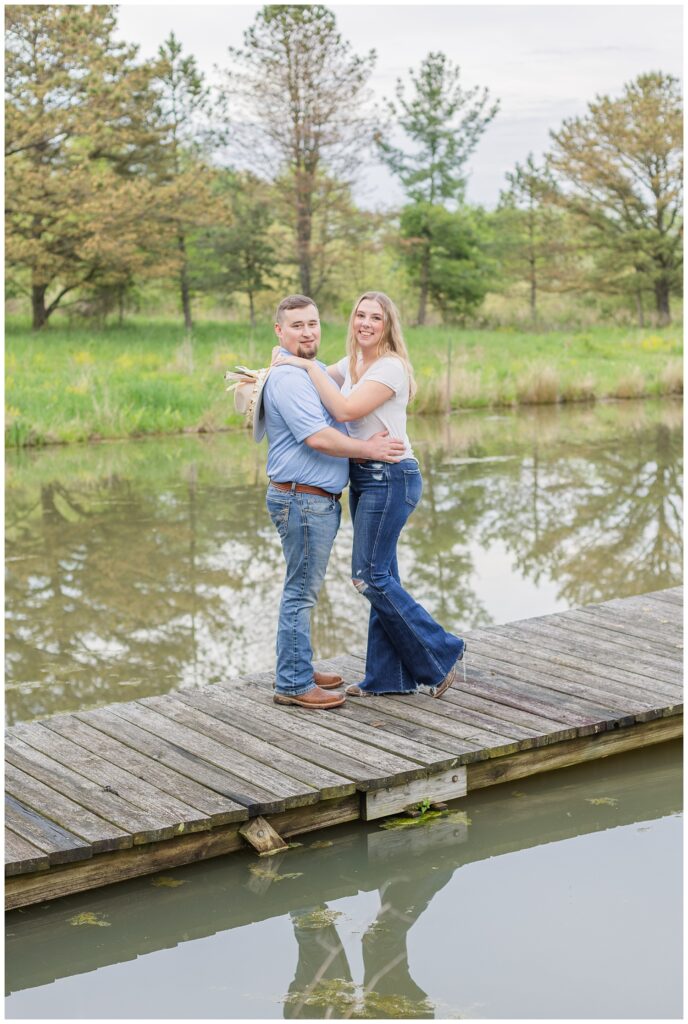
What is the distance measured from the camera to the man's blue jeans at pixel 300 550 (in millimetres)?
5133

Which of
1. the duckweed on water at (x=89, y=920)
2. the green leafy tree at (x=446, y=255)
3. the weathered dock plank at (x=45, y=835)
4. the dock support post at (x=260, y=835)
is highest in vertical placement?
the green leafy tree at (x=446, y=255)

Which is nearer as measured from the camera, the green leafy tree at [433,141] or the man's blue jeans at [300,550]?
the man's blue jeans at [300,550]

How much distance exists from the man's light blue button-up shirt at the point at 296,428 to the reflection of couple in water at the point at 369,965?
1580 mm

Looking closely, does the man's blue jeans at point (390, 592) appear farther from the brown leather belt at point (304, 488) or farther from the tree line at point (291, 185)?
the tree line at point (291, 185)

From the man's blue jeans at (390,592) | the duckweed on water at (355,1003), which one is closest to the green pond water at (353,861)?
the duckweed on water at (355,1003)

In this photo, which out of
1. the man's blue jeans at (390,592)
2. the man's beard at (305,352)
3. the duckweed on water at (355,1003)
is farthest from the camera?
the man's blue jeans at (390,592)

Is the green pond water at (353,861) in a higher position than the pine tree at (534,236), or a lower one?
lower

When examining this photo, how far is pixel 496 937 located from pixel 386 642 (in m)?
1.80

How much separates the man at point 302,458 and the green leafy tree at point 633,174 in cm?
3306

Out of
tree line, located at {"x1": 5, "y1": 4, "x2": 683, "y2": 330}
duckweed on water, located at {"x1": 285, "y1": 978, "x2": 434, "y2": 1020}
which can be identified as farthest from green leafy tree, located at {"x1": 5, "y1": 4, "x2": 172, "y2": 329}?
duckweed on water, located at {"x1": 285, "y1": 978, "x2": 434, "y2": 1020}

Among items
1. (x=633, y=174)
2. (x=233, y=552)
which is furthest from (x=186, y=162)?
(x=233, y=552)

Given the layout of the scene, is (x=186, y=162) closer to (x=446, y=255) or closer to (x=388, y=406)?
(x=446, y=255)

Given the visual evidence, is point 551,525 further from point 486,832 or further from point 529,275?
point 529,275

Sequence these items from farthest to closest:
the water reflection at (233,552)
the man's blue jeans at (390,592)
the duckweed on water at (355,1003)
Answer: the water reflection at (233,552) < the man's blue jeans at (390,592) < the duckweed on water at (355,1003)
